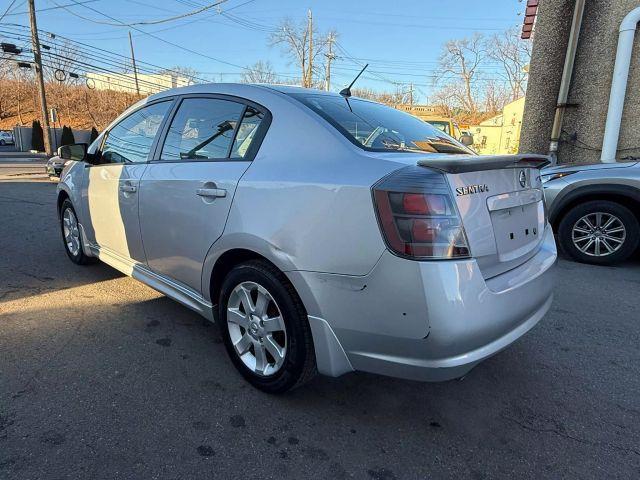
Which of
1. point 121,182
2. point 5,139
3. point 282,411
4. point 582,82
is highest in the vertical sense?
point 582,82

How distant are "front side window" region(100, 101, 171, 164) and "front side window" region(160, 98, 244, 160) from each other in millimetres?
239

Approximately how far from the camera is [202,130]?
276cm

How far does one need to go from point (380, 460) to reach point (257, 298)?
996mm

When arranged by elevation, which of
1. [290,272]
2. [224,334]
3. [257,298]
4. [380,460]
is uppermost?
[290,272]

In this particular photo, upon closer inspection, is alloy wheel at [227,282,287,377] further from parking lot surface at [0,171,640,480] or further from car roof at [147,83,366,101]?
car roof at [147,83,366,101]

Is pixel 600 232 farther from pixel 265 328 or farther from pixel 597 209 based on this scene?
pixel 265 328

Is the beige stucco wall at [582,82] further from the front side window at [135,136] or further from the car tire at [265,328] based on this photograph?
the car tire at [265,328]

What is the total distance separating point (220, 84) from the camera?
277cm

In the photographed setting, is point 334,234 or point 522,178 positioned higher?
point 522,178

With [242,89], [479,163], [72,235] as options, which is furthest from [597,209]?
[72,235]

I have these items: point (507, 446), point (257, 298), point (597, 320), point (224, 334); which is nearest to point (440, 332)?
point (507, 446)

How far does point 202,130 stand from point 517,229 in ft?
6.50

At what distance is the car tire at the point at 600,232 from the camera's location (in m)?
4.86

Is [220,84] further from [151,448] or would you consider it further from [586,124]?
[586,124]
